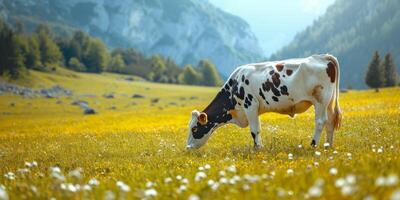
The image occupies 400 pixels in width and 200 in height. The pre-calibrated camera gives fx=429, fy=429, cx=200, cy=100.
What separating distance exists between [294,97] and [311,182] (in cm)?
721

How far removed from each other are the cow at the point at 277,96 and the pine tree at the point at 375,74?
67.4 m

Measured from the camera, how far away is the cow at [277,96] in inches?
465

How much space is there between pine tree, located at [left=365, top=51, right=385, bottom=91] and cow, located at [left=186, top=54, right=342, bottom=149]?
67.4 m

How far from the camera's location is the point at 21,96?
7562 cm

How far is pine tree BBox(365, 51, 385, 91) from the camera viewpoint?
75.4 meters

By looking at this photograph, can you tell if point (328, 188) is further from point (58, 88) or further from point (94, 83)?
point (94, 83)

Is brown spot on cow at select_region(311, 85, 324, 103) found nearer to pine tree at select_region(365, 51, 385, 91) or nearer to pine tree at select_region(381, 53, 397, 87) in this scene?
pine tree at select_region(365, 51, 385, 91)

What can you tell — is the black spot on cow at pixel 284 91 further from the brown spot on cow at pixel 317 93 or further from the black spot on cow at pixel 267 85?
the brown spot on cow at pixel 317 93

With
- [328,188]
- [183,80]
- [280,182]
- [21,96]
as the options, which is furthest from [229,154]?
[183,80]

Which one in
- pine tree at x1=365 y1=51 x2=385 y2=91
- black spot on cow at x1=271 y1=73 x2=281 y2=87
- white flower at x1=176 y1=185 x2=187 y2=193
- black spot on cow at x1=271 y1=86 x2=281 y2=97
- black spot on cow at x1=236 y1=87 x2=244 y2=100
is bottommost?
pine tree at x1=365 y1=51 x2=385 y2=91

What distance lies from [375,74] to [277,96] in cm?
6928

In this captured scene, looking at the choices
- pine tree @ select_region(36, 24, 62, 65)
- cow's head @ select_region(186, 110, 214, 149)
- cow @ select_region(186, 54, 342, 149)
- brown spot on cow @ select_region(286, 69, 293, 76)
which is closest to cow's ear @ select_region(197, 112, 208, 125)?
cow @ select_region(186, 54, 342, 149)

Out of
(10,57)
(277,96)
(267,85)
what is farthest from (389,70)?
(277,96)

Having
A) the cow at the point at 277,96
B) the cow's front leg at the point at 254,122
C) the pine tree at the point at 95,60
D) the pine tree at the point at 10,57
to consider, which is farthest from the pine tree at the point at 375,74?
the pine tree at the point at 95,60
